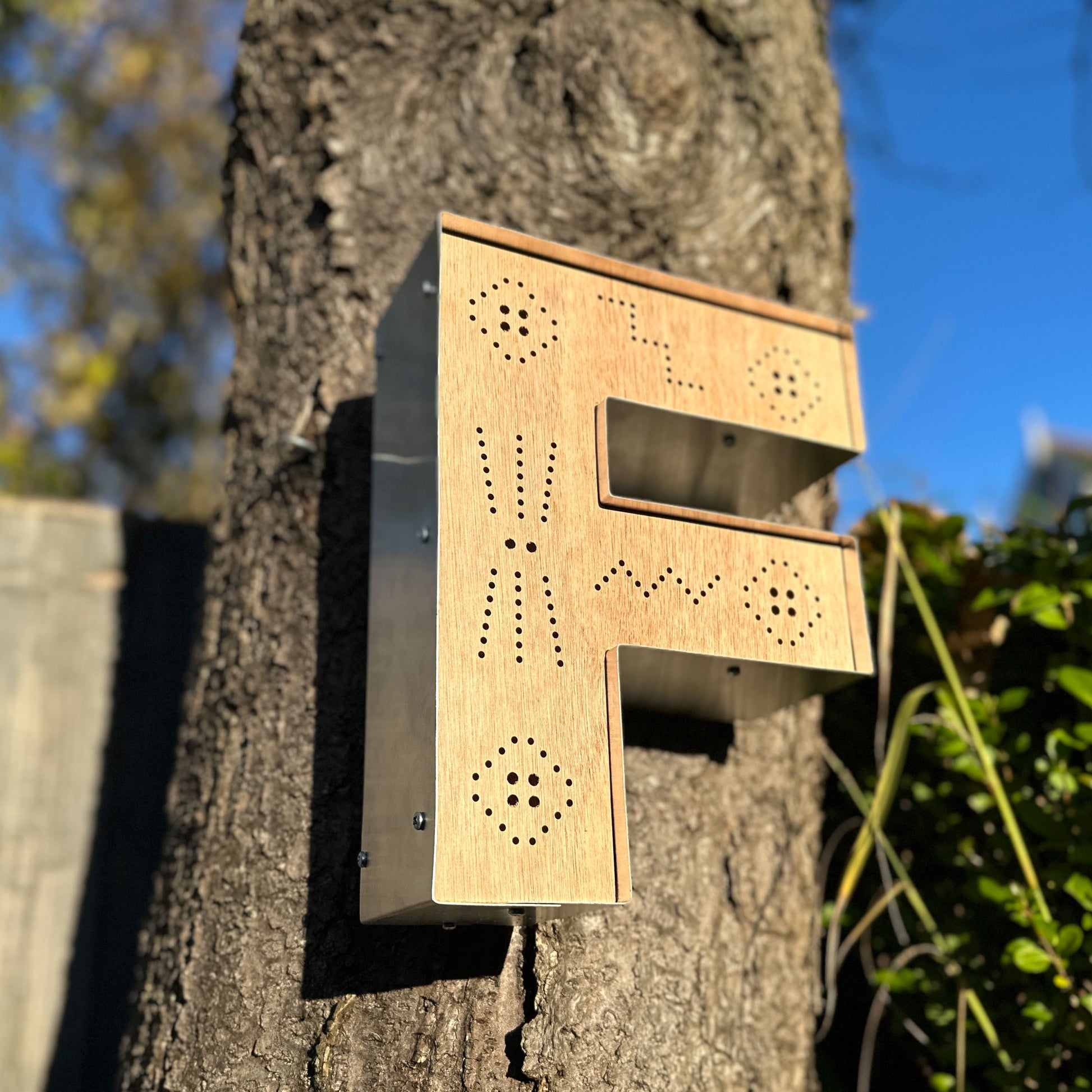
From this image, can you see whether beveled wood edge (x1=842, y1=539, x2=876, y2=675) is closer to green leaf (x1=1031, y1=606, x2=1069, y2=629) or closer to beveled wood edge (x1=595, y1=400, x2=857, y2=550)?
beveled wood edge (x1=595, y1=400, x2=857, y2=550)

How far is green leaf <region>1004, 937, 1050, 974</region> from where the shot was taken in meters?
1.30

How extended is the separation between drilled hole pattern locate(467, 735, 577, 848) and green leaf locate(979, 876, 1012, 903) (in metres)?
0.80

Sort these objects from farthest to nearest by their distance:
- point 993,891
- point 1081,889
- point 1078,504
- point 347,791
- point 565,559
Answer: point 1078,504
point 993,891
point 1081,889
point 347,791
point 565,559

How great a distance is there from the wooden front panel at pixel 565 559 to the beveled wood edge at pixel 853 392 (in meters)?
0.01

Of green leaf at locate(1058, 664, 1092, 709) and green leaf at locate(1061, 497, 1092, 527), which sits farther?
green leaf at locate(1061, 497, 1092, 527)

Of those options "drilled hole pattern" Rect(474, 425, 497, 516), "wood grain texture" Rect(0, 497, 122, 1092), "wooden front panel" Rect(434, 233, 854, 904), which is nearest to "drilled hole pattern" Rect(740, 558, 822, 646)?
"wooden front panel" Rect(434, 233, 854, 904)

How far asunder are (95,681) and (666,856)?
1.36 metres

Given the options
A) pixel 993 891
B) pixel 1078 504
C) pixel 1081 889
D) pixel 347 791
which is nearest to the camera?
pixel 347 791

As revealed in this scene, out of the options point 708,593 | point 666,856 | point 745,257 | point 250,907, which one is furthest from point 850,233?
point 250,907

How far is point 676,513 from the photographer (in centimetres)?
113

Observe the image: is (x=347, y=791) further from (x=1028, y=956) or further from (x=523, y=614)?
(x=1028, y=956)

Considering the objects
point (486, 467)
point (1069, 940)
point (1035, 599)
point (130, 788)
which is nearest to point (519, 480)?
point (486, 467)

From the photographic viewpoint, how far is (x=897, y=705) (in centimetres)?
182

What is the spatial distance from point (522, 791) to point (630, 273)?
67 cm
